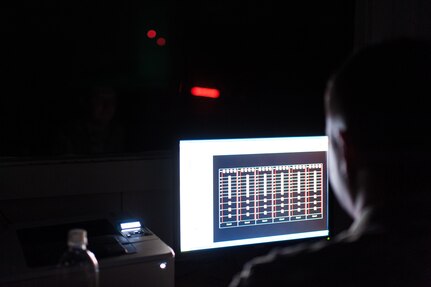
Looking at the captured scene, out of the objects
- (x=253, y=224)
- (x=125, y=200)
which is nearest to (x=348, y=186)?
(x=253, y=224)

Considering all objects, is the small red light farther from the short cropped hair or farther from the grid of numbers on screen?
the short cropped hair

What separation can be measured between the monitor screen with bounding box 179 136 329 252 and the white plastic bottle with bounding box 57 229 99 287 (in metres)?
0.43

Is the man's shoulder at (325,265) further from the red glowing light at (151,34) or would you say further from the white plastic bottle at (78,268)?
the red glowing light at (151,34)

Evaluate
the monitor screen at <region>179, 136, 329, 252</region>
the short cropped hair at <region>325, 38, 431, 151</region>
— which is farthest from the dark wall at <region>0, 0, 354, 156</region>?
the short cropped hair at <region>325, 38, 431, 151</region>

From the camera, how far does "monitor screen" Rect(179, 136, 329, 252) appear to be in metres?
1.43

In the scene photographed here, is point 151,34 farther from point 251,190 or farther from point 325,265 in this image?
point 325,265

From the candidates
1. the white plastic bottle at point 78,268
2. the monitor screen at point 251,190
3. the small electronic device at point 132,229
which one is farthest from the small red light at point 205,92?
the white plastic bottle at point 78,268

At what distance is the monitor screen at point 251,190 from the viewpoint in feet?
4.68

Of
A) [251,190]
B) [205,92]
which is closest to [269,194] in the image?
[251,190]

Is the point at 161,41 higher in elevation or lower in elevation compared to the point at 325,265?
higher

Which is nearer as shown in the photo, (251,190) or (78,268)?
(78,268)

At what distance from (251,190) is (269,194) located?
0.06 meters

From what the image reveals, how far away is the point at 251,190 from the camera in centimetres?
148

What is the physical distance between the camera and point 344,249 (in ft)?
2.00
